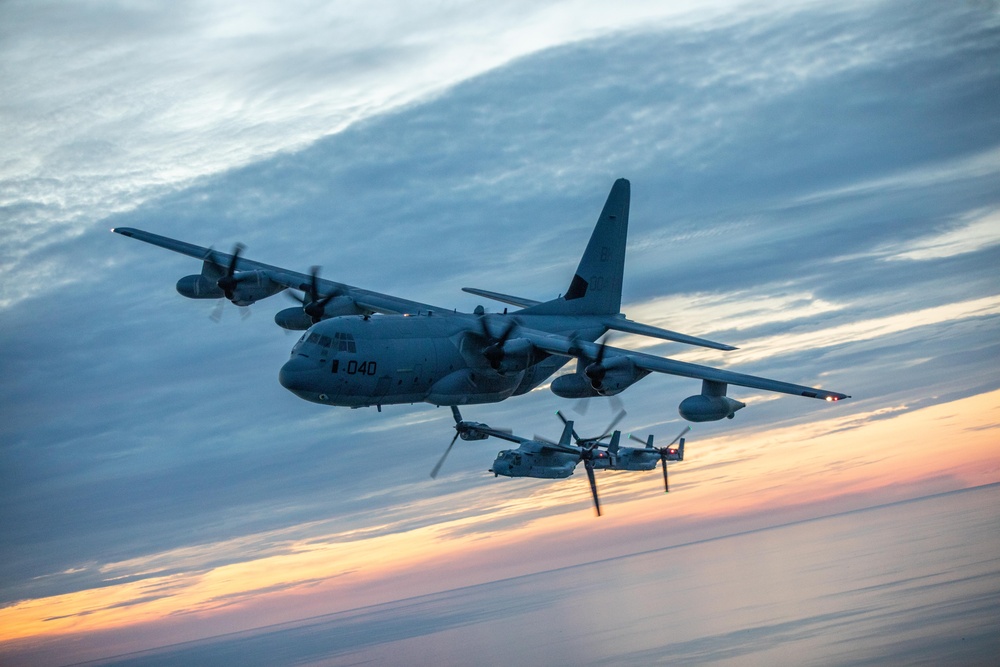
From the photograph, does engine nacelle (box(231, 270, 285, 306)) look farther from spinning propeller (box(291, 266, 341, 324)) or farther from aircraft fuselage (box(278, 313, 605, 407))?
aircraft fuselage (box(278, 313, 605, 407))

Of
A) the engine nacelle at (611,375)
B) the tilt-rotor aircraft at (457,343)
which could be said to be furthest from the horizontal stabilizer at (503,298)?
the engine nacelle at (611,375)

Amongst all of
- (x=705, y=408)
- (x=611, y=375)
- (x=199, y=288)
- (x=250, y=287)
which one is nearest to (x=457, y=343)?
(x=611, y=375)

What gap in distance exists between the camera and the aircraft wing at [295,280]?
2302 inches

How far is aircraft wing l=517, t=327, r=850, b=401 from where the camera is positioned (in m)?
46.3

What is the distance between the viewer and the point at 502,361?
51.0 m

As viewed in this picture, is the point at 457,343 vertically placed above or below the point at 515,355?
above

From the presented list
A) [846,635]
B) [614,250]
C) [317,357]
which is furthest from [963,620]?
[317,357]

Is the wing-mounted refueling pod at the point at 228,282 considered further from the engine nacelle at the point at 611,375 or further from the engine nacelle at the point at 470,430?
the engine nacelle at the point at 611,375

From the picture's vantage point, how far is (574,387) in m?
50.7

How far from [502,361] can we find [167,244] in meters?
26.4

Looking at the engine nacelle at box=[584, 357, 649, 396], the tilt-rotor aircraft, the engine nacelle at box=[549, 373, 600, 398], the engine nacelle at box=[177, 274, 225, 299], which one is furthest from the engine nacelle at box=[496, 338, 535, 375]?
the engine nacelle at box=[177, 274, 225, 299]

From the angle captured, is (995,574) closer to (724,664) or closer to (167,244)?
(724,664)

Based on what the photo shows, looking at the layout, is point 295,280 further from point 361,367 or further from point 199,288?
point 361,367

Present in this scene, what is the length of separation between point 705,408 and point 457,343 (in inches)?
550
